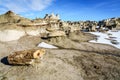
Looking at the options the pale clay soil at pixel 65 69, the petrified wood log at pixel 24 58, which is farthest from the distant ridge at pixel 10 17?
the petrified wood log at pixel 24 58

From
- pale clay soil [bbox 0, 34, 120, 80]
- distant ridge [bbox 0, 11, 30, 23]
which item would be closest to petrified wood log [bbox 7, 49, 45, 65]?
pale clay soil [bbox 0, 34, 120, 80]

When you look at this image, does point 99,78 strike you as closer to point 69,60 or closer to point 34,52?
point 69,60

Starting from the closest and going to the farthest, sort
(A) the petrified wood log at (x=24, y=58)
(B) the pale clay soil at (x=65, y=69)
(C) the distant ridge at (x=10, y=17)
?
(B) the pale clay soil at (x=65, y=69)
(A) the petrified wood log at (x=24, y=58)
(C) the distant ridge at (x=10, y=17)

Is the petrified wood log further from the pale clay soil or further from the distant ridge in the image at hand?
the distant ridge

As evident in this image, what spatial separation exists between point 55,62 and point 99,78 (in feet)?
23.9

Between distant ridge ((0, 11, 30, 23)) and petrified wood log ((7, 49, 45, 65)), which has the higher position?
distant ridge ((0, 11, 30, 23))

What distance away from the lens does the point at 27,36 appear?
4012 cm

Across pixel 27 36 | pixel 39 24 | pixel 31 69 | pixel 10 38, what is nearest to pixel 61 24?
pixel 39 24

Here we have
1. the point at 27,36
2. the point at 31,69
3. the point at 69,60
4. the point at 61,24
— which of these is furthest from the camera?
the point at 61,24

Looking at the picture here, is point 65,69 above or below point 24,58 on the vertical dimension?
below

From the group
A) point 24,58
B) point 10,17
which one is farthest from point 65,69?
point 10,17

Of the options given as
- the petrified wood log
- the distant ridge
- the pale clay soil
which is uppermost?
the distant ridge

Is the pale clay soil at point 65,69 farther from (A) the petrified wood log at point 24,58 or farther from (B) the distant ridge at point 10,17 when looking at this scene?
(B) the distant ridge at point 10,17

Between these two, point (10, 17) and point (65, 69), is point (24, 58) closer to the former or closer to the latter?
point (65, 69)
